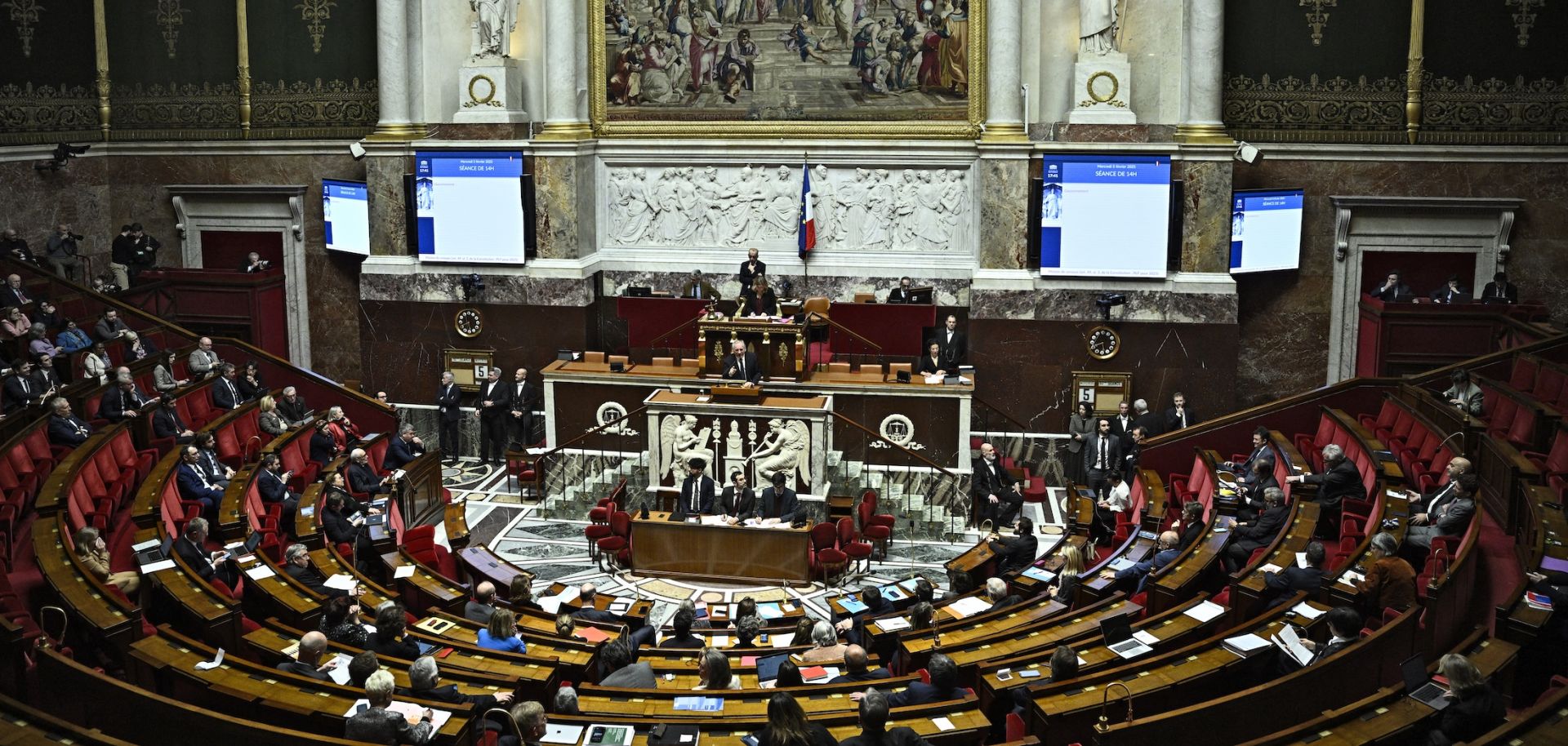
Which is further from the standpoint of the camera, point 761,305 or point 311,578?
point 761,305

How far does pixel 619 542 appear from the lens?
15.3 metres

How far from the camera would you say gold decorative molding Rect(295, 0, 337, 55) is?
72.2 feet

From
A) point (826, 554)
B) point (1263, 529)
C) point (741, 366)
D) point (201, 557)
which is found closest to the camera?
point (201, 557)

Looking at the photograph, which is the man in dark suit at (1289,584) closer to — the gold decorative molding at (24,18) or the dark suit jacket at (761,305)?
the dark suit jacket at (761,305)

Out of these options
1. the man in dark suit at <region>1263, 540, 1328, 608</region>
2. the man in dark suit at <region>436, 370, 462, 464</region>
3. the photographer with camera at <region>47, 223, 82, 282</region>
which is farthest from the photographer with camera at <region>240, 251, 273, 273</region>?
the man in dark suit at <region>1263, 540, 1328, 608</region>

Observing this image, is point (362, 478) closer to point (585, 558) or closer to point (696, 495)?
point (585, 558)

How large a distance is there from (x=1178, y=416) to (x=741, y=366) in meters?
5.94

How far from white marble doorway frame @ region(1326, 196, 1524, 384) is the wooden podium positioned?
7.96m

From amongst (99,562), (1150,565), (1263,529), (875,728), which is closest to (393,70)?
(99,562)

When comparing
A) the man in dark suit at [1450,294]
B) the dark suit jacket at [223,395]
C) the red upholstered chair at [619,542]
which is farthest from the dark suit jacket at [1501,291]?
the dark suit jacket at [223,395]

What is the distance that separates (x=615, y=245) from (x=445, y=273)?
2.69 meters

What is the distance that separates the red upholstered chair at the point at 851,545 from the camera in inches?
591

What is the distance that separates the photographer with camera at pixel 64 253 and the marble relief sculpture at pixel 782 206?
8329 millimetres

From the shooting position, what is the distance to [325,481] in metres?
14.6
